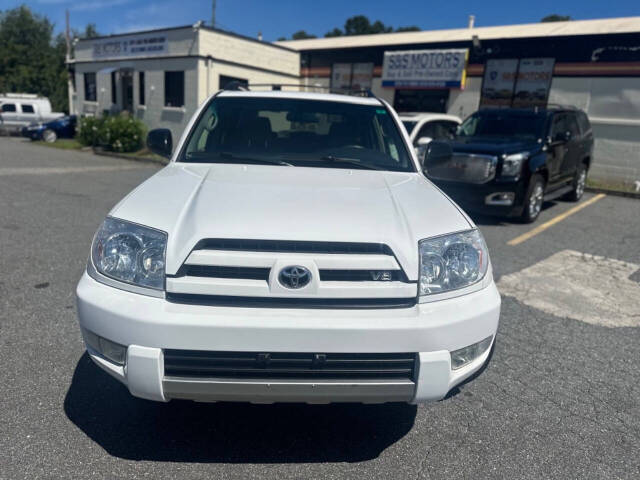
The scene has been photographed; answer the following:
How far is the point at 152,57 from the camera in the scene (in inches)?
825

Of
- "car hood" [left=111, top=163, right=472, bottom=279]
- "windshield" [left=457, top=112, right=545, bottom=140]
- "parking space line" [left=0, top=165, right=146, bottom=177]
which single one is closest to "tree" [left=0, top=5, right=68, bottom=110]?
"parking space line" [left=0, top=165, right=146, bottom=177]

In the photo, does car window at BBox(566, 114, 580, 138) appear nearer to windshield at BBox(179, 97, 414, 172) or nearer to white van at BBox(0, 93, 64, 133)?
windshield at BBox(179, 97, 414, 172)

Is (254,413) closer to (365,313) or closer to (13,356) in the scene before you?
(365,313)

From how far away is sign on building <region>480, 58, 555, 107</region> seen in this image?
15.3 metres

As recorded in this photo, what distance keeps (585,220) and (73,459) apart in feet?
29.3

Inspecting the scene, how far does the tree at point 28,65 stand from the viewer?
46.1 meters

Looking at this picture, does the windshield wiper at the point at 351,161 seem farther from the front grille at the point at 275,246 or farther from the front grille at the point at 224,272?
the front grille at the point at 224,272

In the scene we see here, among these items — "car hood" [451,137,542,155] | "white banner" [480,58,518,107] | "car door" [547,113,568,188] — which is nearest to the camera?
"car hood" [451,137,542,155]

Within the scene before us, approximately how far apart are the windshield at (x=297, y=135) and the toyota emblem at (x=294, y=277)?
52.0 inches

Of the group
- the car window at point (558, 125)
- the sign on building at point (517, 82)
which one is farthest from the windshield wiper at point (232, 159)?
the sign on building at point (517, 82)

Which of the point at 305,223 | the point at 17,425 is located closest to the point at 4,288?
the point at 17,425

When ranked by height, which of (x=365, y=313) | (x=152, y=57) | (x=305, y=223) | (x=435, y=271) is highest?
(x=152, y=57)

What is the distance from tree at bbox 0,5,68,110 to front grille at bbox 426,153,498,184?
46667 millimetres

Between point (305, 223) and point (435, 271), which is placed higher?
point (305, 223)
